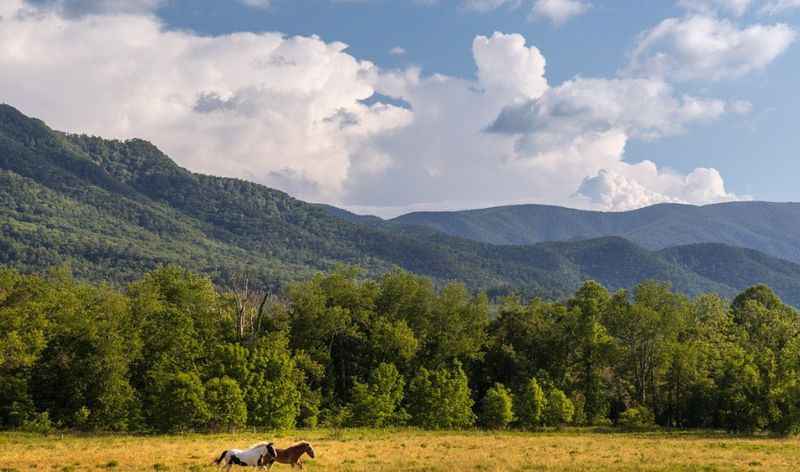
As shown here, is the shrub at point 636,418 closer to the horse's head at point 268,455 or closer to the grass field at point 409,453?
the grass field at point 409,453

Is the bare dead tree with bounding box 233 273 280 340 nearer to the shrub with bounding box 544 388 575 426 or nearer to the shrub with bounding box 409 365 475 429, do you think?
the shrub with bounding box 409 365 475 429

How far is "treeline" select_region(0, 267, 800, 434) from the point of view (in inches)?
2015

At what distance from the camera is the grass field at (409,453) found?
28.5 m

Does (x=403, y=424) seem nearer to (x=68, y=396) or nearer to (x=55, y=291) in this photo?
(x=68, y=396)

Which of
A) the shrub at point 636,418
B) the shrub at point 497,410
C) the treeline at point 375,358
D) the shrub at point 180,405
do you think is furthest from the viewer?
the shrub at point 636,418

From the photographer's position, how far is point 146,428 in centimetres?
5000

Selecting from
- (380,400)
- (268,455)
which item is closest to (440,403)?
(380,400)

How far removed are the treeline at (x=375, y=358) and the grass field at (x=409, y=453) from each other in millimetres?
6961

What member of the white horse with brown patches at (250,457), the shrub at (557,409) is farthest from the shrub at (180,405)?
the shrub at (557,409)

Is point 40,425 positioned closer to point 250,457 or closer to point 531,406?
point 250,457

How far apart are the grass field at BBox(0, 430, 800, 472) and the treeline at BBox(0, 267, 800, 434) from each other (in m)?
6.96

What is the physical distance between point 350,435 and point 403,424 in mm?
10668

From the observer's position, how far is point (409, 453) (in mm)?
34156

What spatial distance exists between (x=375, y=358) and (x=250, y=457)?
40.0m
